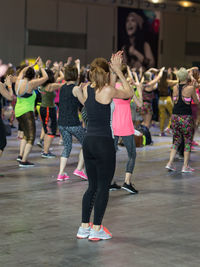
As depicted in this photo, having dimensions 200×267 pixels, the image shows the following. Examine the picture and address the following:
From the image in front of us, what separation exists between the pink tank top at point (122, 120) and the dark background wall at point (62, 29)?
20726 mm

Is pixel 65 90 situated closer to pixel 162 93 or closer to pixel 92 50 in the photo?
pixel 162 93

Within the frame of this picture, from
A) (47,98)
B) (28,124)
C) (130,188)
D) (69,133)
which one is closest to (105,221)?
(130,188)

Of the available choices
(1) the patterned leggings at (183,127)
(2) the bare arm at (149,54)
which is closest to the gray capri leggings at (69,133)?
(1) the patterned leggings at (183,127)

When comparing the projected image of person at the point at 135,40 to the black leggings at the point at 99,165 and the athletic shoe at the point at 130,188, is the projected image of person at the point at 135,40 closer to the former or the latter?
the athletic shoe at the point at 130,188

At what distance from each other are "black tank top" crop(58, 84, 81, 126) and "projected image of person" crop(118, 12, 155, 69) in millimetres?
22128

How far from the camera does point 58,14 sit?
28984 mm

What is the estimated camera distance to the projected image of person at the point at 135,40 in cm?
3041

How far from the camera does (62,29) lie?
1150 inches

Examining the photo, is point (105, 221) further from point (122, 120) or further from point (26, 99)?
point (26, 99)

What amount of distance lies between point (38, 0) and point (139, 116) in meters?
15.1

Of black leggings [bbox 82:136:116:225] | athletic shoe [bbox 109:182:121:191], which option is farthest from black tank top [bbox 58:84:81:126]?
black leggings [bbox 82:136:116:225]

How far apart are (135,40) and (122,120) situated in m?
23.5

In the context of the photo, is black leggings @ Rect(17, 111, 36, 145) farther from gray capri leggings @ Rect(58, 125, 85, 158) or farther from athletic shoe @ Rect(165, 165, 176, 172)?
athletic shoe @ Rect(165, 165, 176, 172)

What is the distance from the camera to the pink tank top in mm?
7629
